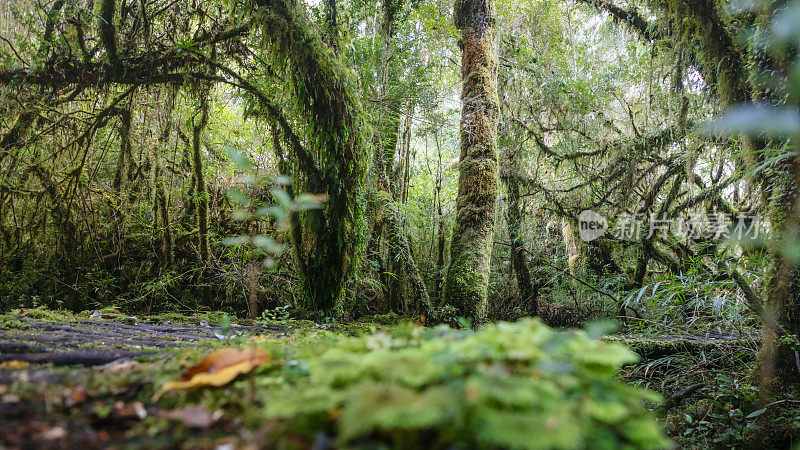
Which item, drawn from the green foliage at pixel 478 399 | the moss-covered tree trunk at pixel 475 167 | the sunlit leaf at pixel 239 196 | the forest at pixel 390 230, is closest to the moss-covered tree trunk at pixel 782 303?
the forest at pixel 390 230

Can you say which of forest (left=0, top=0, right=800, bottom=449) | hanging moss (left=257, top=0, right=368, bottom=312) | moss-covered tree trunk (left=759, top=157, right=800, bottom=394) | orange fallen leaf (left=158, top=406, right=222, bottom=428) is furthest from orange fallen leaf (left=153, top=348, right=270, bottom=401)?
moss-covered tree trunk (left=759, top=157, right=800, bottom=394)

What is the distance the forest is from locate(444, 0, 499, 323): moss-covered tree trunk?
4 centimetres

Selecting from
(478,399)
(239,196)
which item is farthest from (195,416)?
(239,196)

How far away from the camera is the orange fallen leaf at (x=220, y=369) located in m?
1.14

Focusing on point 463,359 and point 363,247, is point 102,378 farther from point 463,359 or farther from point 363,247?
point 363,247

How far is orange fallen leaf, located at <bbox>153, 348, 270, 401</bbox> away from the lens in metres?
1.14

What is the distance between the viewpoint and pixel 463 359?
0.93 m

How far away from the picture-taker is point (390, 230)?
21.4 feet

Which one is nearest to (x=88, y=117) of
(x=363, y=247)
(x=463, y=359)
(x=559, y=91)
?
(x=363, y=247)

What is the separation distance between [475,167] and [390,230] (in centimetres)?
165

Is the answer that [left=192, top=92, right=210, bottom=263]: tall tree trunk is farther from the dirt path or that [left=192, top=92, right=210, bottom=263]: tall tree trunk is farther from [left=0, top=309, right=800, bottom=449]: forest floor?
the dirt path

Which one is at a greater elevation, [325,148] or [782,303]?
[325,148]

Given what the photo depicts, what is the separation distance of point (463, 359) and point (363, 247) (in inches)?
162

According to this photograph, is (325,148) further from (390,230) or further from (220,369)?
(220,369)
